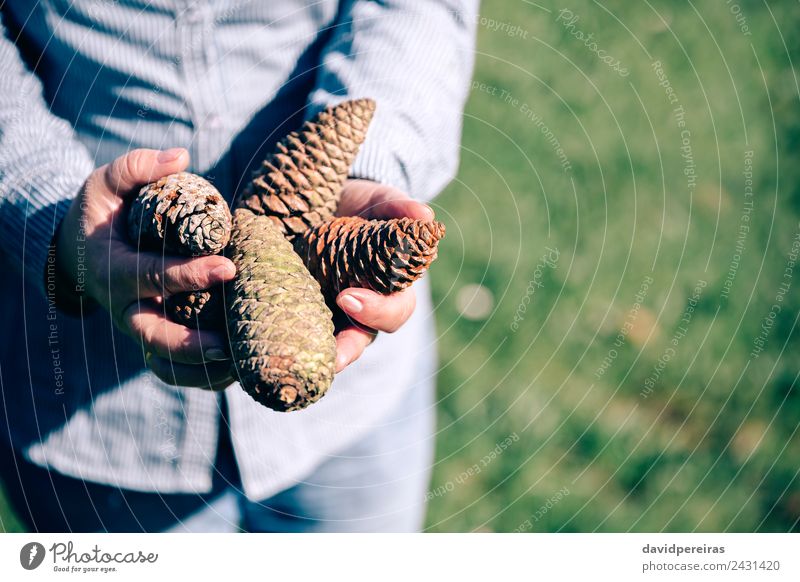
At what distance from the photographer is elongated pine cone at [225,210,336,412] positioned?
698mm

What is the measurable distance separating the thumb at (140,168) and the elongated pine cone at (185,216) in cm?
2

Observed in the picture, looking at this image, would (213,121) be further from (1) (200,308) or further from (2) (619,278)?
(2) (619,278)

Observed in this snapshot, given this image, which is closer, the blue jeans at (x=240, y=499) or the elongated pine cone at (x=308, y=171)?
the elongated pine cone at (x=308, y=171)

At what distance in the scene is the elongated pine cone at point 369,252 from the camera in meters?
0.77

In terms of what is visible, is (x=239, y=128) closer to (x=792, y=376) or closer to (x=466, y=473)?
(x=466, y=473)

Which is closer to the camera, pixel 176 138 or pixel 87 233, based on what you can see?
pixel 87 233

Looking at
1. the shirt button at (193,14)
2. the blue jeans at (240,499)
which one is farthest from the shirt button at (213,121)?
the blue jeans at (240,499)

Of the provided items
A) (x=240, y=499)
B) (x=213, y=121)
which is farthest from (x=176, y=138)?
(x=240, y=499)

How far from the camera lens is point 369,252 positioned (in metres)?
0.79

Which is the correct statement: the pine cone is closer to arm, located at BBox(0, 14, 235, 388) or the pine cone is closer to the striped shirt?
arm, located at BBox(0, 14, 235, 388)

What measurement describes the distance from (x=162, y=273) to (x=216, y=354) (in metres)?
0.11

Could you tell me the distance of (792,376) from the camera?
192 centimetres

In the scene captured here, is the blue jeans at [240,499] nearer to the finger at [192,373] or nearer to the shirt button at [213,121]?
the finger at [192,373]
